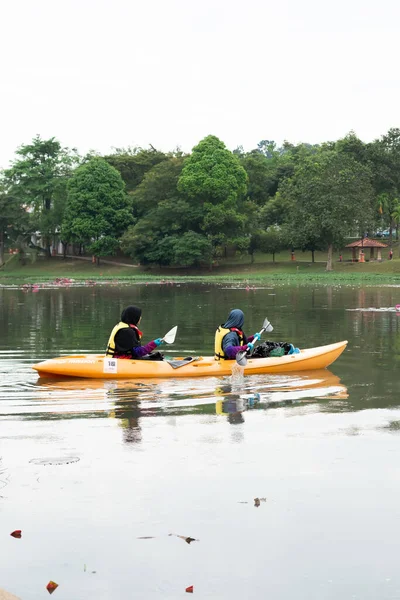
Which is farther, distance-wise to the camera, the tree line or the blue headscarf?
the tree line

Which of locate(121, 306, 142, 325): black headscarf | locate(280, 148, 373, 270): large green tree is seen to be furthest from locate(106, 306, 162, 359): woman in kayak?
locate(280, 148, 373, 270): large green tree

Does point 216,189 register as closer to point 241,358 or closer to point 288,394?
point 241,358

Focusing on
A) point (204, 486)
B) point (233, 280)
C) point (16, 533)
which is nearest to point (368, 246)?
point (233, 280)

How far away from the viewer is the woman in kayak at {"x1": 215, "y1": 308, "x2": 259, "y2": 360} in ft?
49.6

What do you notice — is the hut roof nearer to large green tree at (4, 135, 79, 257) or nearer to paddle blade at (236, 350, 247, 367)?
large green tree at (4, 135, 79, 257)

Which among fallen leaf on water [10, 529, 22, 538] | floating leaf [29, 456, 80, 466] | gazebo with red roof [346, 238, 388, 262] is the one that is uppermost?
gazebo with red roof [346, 238, 388, 262]

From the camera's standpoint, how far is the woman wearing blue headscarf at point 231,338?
15109mm

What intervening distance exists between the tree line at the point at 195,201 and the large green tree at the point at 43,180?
10 centimetres

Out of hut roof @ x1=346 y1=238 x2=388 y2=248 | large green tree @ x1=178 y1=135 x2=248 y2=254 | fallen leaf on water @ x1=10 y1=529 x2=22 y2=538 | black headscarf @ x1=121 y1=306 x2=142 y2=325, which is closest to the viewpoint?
fallen leaf on water @ x1=10 y1=529 x2=22 y2=538

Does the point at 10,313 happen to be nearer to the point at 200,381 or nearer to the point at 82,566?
the point at 200,381

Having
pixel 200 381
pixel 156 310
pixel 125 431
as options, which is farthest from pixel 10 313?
pixel 125 431

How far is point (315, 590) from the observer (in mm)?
5816

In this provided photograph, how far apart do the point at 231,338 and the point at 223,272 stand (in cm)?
6081

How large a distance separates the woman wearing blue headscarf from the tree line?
54414mm
